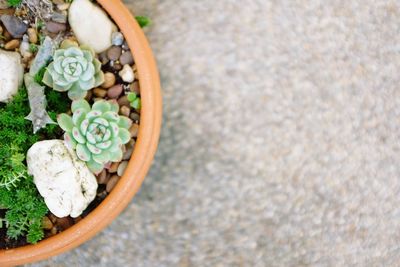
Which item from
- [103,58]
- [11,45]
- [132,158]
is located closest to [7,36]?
[11,45]

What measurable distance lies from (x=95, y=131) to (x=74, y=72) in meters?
0.15

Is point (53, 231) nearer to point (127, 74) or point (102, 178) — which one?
point (102, 178)

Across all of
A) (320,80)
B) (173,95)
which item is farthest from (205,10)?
(320,80)

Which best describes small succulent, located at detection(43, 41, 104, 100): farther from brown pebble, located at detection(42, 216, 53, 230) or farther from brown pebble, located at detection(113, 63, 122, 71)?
brown pebble, located at detection(42, 216, 53, 230)

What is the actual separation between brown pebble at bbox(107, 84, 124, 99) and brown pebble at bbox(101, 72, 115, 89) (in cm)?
1

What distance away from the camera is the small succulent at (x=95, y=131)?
1.38 metres

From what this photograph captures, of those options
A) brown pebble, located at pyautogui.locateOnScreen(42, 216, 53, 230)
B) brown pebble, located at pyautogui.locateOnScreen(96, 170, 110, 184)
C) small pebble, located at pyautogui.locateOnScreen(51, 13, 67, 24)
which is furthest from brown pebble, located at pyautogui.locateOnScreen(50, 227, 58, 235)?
small pebble, located at pyautogui.locateOnScreen(51, 13, 67, 24)

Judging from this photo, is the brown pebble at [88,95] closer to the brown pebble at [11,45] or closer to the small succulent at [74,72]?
the small succulent at [74,72]

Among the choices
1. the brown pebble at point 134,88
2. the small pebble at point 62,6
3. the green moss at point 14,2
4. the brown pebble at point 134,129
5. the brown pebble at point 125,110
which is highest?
the green moss at point 14,2

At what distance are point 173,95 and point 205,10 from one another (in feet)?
0.93

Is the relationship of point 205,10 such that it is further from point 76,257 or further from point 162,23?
point 76,257

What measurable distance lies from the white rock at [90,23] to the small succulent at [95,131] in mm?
185

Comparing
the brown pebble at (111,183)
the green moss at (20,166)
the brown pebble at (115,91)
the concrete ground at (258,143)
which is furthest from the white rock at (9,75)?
the concrete ground at (258,143)

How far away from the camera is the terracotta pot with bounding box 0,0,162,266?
1.48 metres
